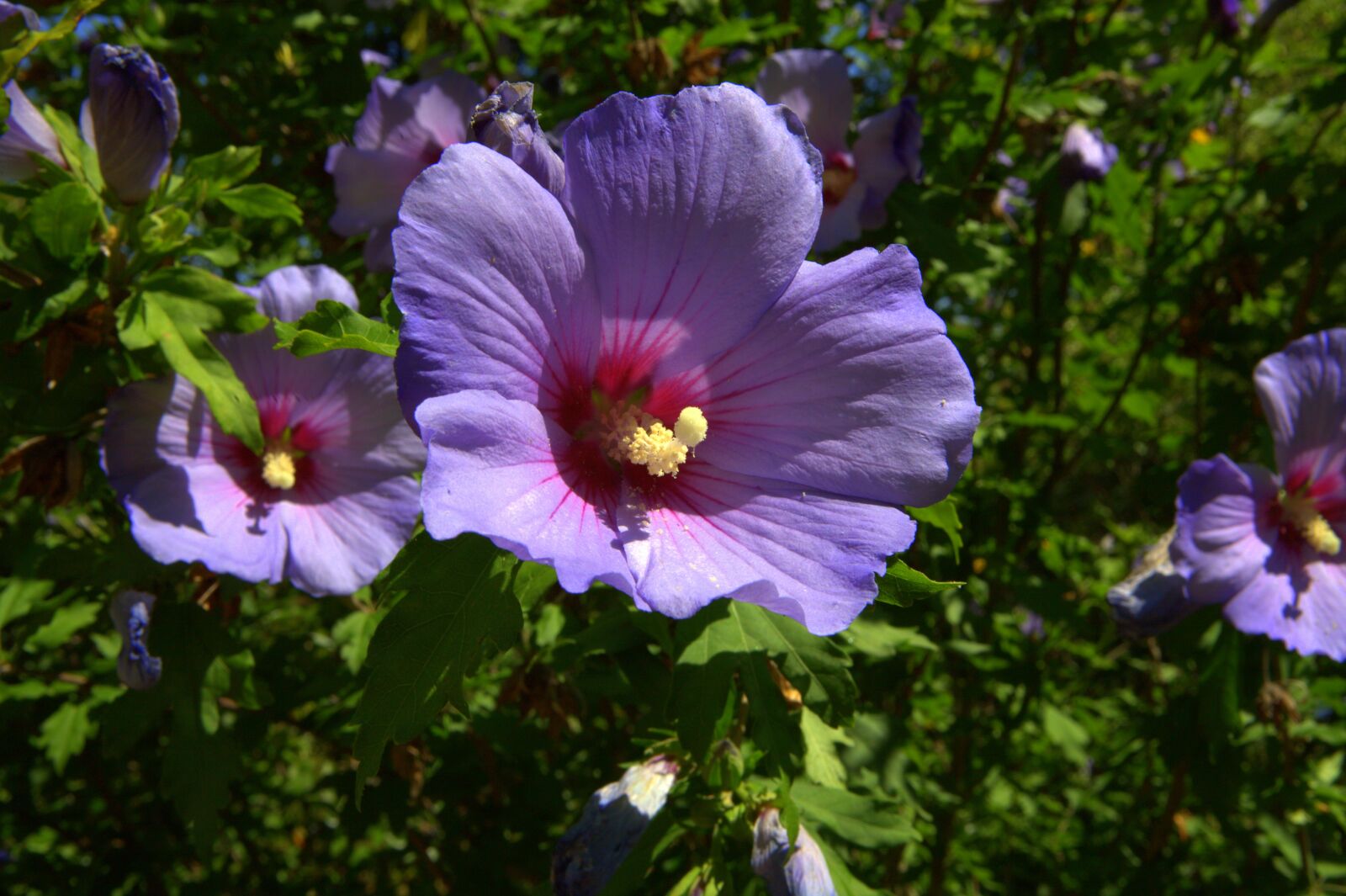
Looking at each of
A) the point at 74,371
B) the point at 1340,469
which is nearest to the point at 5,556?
the point at 74,371

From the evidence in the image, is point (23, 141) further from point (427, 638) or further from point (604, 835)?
point (604, 835)

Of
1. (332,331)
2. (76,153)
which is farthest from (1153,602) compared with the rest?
(76,153)

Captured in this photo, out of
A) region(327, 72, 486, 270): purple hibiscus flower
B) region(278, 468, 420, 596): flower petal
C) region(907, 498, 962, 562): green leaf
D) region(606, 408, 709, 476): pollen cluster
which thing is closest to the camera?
region(606, 408, 709, 476): pollen cluster

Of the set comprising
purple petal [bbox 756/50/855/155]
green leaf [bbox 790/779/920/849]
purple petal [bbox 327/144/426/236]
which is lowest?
green leaf [bbox 790/779/920/849]

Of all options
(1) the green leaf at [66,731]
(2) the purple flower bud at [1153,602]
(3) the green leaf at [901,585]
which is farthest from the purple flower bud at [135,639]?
(2) the purple flower bud at [1153,602]

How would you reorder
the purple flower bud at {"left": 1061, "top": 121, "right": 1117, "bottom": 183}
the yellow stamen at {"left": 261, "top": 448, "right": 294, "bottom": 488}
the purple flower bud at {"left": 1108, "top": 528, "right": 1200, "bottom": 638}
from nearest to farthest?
the yellow stamen at {"left": 261, "top": 448, "right": 294, "bottom": 488} < the purple flower bud at {"left": 1108, "top": 528, "right": 1200, "bottom": 638} < the purple flower bud at {"left": 1061, "top": 121, "right": 1117, "bottom": 183}

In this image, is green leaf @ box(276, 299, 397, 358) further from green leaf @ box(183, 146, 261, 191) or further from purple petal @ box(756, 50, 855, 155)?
purple petal @ box(756, 50, 855, 155)

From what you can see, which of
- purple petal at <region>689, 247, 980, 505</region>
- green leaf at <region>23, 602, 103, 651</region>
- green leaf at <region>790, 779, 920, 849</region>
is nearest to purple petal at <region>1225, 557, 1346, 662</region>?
green leaf at <region>790, 779, 920, 849</region>
